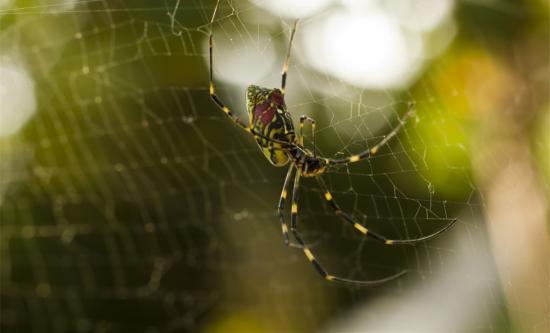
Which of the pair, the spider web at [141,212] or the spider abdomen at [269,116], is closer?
the spider abdomen at [269,116]

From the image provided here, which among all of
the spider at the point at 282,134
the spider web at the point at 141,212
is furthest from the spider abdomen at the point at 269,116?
the spider web at the point at 141,212

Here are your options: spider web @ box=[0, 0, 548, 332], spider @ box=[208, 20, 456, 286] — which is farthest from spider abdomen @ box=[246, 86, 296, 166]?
spider web @ box=[0, 0, 548, 332]

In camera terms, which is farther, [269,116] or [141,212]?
[141,212]

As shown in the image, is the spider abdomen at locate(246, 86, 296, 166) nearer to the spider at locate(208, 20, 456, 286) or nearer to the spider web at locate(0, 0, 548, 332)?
the spider at locate(208, 20, 456, 286)

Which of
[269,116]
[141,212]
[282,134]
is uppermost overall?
[269,116]

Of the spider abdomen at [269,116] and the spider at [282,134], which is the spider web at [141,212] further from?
the spider abdomen at [269,116]

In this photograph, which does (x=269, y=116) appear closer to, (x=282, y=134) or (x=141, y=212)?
(x=282, y=134)

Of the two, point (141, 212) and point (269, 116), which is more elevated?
point (269, 116)

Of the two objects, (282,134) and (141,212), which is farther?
(141,212)

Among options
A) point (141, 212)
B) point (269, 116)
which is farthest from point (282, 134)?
point (141, 212)
